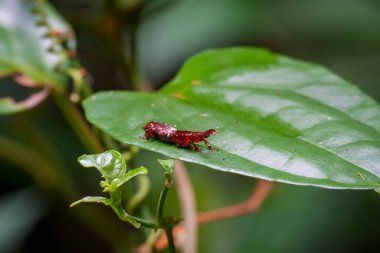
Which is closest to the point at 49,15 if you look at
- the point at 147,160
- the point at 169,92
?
the point at 169,92

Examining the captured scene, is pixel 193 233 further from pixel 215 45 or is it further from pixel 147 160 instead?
pixel 215 45

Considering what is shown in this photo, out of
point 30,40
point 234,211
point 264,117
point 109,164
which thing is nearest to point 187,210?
point 234,211

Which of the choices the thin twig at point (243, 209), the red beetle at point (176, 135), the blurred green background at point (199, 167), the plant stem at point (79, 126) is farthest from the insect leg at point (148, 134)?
the blurred green background at point (199, 167)

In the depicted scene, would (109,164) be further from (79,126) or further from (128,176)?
(79,126)

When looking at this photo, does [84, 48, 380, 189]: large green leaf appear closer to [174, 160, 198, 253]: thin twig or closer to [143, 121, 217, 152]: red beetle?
[143, 121, 217, 152]: red beetle

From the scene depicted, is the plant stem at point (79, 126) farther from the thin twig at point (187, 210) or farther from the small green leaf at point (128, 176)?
the small green leaf at point (128, 176)

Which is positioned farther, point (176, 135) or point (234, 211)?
point (234, 211)
